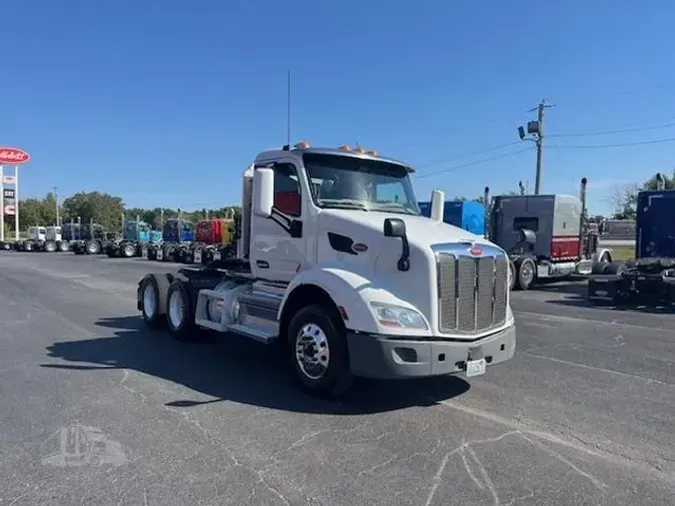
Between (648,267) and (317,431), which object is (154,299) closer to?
(317,431)

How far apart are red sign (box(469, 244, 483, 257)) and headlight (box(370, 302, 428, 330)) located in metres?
0.92

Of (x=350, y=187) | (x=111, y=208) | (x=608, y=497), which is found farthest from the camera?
(x=111, y=208)

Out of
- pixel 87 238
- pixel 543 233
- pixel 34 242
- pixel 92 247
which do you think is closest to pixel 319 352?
pixel 543 233

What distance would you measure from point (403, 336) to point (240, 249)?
3676 mm

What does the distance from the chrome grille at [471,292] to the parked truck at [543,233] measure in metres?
12.0

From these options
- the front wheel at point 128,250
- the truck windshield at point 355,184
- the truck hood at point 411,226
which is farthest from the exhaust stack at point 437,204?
the front wheel at point 128,250

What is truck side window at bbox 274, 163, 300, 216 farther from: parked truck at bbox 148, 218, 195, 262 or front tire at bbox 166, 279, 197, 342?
parked truck at bbox 148, 218, 195, 262

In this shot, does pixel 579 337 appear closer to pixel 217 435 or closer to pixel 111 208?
pixel 217 435

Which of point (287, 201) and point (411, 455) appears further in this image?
point (287, 201)

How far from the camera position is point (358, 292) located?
18.1 feet

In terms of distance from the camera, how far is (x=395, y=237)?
5.65m

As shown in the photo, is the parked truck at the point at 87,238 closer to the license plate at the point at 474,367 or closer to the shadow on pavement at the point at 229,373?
the shadow on pavement at the point at 229,373

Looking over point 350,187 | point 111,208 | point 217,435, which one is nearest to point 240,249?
point 350,187

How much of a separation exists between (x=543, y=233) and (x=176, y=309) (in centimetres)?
1335
